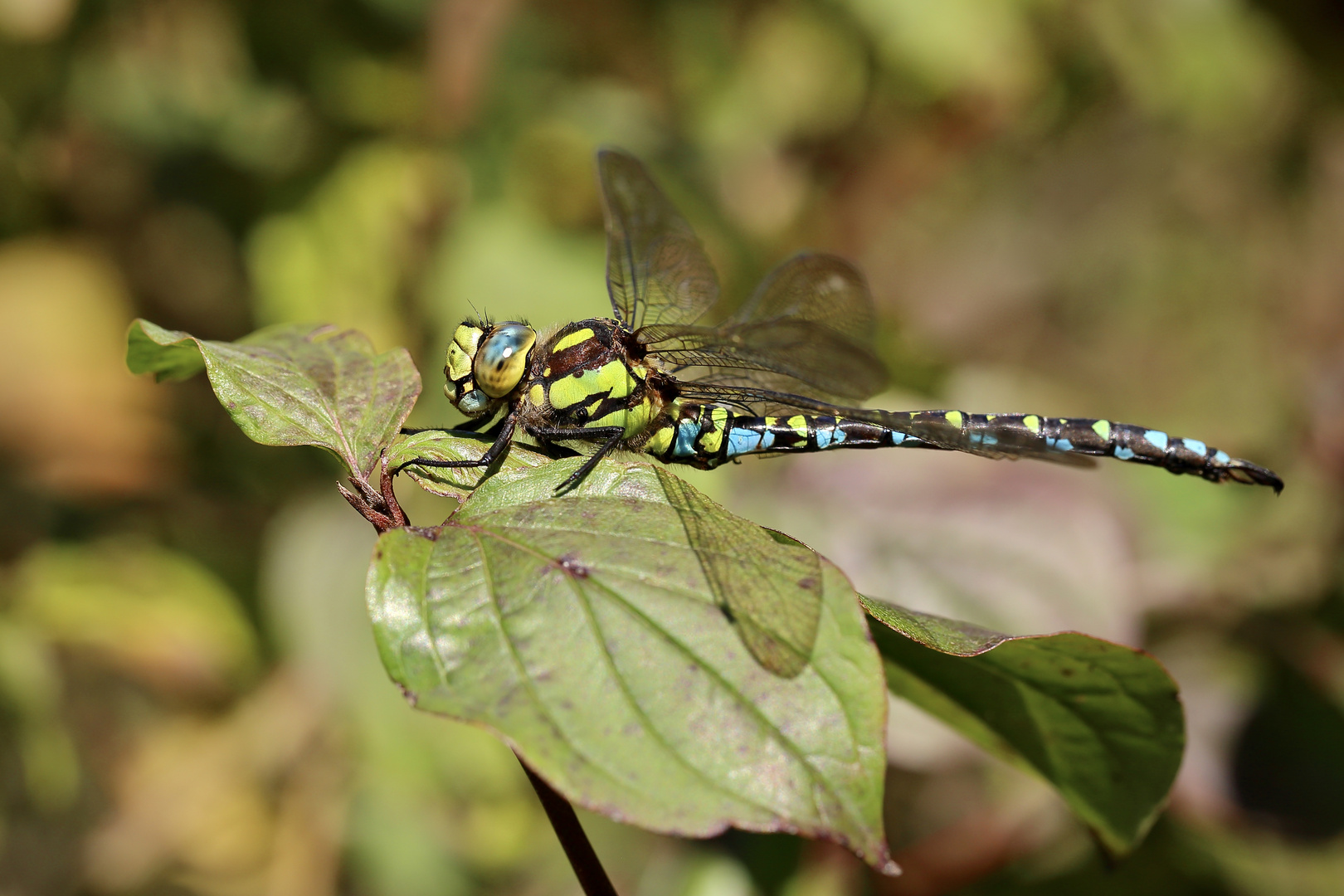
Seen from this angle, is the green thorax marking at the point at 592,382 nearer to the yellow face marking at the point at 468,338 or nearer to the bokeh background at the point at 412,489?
the yellow face marking at the point at 468,338

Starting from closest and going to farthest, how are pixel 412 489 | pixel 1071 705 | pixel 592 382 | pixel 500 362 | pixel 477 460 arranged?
pixel 1071 705
pixel 477 460
pixel 500 362
pixel 592 382
pixel 412 489

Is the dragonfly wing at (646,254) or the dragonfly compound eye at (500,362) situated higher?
the dragonfly wing at (646,254)

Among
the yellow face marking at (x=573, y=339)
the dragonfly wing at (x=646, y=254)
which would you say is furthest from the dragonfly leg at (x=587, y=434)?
the dragonfly wing at (x=646, y=254)

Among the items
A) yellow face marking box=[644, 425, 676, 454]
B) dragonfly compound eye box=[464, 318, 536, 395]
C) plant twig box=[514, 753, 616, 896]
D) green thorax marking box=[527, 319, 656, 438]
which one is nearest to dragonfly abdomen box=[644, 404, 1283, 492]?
yellow face marking box=[644, 425, 676, 454]

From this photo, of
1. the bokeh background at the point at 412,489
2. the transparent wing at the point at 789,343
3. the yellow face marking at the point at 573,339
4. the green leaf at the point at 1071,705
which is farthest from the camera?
the bokeh background at the point at 412,489

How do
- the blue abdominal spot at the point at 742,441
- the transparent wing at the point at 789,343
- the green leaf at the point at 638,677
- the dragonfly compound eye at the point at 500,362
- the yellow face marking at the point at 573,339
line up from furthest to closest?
the blue abdominal spot at the point at 742,441
the transparent wing at the point at 789,343
the yellow face marking at the point at 573,339
the dragonfly compound eye at the point at 500,362
the green leaf at the point at 638,677

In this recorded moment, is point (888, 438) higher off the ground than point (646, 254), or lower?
lower

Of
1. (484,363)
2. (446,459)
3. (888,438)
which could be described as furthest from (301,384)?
(888,438)

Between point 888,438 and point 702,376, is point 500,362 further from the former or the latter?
point 888,438
